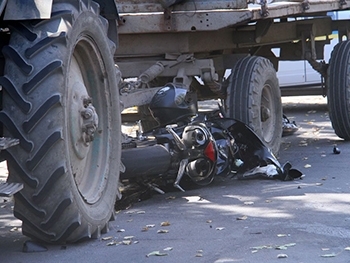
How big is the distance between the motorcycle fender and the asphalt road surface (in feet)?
4.76

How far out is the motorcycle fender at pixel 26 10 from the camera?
5.18 m

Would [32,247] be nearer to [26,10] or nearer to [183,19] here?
[26,10]

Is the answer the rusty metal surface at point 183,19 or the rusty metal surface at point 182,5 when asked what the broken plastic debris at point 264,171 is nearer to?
the rusty metal surface at point 183,19

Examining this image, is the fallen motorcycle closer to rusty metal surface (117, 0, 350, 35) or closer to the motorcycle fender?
rusty metal surface (117, 0, 350, 35)

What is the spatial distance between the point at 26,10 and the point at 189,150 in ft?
9.31

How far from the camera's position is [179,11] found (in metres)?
8.80

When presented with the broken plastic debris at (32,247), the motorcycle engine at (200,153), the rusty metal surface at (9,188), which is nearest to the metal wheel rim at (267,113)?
the motorcycle engine at (200,153)

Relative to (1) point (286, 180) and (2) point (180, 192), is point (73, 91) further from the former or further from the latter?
(1) point (286, 180)

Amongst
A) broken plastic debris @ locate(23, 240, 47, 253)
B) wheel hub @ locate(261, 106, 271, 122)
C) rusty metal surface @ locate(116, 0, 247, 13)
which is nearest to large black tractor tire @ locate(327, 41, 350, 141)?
wheel hub @ locate(261, 106, 271, 122)

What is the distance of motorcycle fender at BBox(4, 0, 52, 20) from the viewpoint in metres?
→ 5.18

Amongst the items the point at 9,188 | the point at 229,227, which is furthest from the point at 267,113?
the point at 9,188

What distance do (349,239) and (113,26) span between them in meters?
2.55

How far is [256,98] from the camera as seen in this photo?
9180 millimetres

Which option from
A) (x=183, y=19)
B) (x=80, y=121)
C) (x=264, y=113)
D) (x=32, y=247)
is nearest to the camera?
(x=32, y=247)
